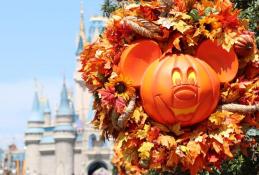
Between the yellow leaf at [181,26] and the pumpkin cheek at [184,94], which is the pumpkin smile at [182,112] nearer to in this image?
the pumpkin cheek at [184,94]

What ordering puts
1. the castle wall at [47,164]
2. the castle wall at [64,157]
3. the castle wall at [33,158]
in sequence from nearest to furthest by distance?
the castle wall at [64,157] < the castle wall at [33,158] < the castle wall at [47,164]

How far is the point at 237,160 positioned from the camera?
A: 287 inches

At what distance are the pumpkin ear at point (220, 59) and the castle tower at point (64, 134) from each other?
45.4 metres

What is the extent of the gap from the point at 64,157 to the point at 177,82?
46119 mm

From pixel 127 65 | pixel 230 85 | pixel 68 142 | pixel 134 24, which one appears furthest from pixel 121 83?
pixel 68 142

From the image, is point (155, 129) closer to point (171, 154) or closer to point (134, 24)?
point (171, 154)

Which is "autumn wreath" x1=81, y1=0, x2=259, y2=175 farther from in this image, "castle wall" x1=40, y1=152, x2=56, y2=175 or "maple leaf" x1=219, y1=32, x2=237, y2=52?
"castle wall" x1=40, y1=152, x2=56, y2=175

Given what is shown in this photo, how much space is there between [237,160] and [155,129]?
98.8 inches

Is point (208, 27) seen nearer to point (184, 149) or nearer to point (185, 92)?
point (185, 92)

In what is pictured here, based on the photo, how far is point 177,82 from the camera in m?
4.93

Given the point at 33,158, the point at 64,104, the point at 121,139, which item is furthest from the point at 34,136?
the point at 121,139

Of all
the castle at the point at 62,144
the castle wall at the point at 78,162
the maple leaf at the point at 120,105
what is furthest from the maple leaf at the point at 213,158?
the castle wall at the point at 78,162

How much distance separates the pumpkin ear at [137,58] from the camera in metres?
5.07

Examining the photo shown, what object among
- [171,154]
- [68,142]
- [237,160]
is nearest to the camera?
[171,154]
